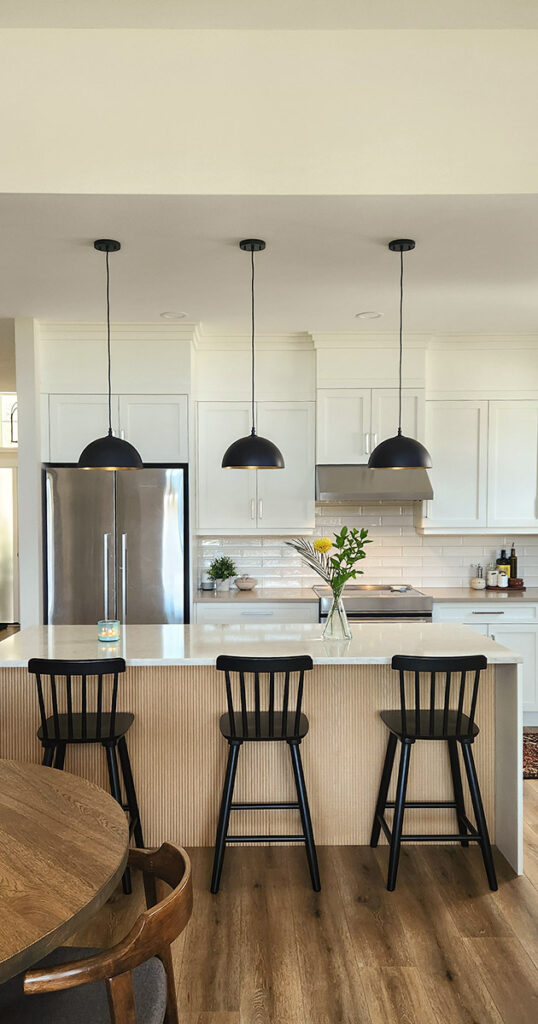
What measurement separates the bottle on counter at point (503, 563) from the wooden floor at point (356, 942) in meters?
2.64

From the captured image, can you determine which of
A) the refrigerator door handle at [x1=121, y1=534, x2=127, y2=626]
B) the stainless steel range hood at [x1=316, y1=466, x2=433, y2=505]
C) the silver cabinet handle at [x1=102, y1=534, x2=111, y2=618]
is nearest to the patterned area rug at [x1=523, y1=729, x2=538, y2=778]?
the stainless steel range hood at [x1=316, y1=466, x2=433, y2=505]

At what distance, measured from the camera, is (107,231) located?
306 centimetres

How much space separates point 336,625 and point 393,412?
2.28 metres

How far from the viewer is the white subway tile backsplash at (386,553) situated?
5566 millimetres

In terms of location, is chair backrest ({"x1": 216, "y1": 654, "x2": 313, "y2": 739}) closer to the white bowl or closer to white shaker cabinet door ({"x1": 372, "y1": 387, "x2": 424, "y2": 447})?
the white bowl

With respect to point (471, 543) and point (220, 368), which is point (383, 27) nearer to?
point (220, 368)

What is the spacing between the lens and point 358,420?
17.1 feet

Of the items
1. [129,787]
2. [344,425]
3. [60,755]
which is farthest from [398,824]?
[344,425]

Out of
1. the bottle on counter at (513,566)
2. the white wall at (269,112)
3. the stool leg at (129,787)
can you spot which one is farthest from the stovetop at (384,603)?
the white wall at (269,112)

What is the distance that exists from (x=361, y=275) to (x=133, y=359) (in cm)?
185

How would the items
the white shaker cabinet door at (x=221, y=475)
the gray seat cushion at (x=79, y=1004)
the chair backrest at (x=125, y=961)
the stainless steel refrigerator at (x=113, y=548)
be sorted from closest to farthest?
the chair backrest at (x=125, y=961), the gray seat cushion at (x=79, y=1004), the stainless steel refrigerator at (x=113, y=548), the white shaker cabinet door at (x=221, y=475)

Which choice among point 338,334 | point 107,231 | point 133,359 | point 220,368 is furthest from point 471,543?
point 107,231

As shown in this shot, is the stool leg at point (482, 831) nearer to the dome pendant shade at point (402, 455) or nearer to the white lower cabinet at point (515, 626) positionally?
the dome pendant shade at point (402, 455)

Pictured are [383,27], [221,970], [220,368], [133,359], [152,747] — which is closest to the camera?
[221,970]
